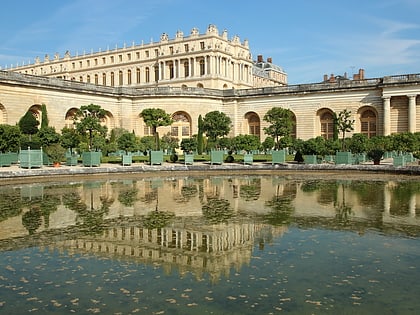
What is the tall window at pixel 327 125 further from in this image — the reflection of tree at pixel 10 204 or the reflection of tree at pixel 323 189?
the reflection of tree at pixel 10 204

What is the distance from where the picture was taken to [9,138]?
28438 mm

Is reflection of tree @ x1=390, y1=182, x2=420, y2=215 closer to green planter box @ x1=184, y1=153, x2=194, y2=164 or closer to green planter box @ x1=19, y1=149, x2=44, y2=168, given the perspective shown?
green planter box @ x1=184, y1=153, x2=194, y2=164

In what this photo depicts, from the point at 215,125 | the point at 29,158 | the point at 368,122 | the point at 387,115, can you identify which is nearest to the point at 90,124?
the point at 29,158

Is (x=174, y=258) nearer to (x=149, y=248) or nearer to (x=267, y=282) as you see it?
(x=149, y=248)

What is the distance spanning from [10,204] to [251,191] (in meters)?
7.98

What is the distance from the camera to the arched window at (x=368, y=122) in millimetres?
38812

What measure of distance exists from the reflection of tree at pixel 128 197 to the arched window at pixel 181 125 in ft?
87.4

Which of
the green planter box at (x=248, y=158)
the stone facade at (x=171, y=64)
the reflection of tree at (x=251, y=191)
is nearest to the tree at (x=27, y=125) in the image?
the green planter box at (x=248, y=158)

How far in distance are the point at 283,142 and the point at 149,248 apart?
88.8ft

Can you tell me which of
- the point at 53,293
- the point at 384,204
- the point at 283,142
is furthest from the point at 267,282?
the point at 283,142

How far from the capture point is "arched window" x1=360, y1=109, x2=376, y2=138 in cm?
3881

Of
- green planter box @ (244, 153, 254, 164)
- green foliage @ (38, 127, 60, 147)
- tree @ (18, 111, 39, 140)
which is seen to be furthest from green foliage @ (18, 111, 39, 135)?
green planter box @ (244, 153, 254, 164)

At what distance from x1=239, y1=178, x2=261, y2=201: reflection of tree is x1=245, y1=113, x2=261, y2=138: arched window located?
25.0 meters

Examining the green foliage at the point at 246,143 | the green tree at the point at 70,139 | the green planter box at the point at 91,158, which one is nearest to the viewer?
the green planter box at the point at 91,158
